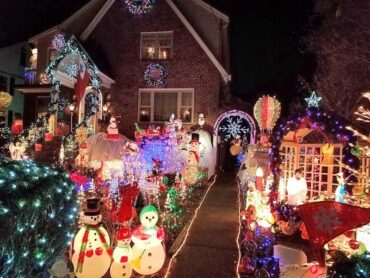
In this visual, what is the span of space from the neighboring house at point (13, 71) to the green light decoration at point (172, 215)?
1898cm

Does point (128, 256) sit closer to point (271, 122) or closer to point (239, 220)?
point (239, 220)

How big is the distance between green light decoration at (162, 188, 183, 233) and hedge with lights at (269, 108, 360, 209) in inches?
94.9

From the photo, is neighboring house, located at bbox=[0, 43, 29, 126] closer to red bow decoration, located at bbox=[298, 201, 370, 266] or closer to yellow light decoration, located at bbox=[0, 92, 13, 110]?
yellow light decoration, located at bbox=[0, 92, 13, 110]

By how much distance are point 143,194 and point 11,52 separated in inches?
819

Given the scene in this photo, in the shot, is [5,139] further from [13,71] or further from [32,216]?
[32,216]

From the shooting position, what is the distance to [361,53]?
40.5 feet

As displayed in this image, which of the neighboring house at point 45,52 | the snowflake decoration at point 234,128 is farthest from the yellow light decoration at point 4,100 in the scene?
the snowflake decoration at point 234,128

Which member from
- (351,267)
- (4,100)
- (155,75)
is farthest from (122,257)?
(155,75)

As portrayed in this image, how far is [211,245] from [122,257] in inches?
96.8

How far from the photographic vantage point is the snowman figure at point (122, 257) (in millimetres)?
5613

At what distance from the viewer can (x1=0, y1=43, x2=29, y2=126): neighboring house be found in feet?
80.9

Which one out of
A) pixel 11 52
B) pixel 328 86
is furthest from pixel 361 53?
pixel 11 52

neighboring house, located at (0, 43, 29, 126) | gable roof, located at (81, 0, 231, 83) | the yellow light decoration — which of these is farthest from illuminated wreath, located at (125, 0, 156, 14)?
neighboring house, located at (0, 43, 29, 126)

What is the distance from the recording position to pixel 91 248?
543cm
